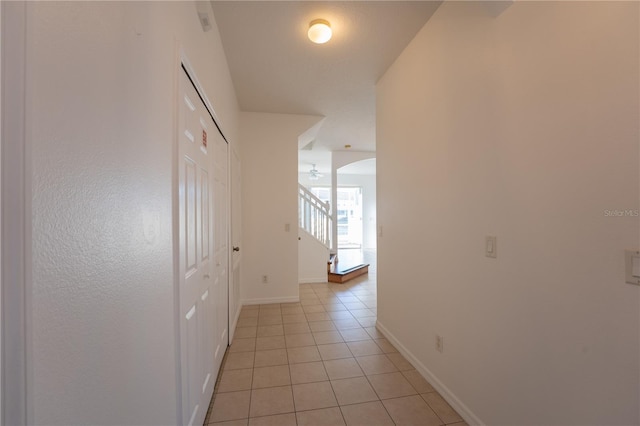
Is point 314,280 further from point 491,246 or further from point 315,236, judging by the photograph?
point 491,246

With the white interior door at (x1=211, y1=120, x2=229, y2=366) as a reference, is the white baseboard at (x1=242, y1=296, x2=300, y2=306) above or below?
below

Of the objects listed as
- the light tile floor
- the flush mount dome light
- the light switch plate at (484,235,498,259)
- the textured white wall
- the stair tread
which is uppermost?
the flush mount dome light

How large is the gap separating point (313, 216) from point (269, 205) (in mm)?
1441

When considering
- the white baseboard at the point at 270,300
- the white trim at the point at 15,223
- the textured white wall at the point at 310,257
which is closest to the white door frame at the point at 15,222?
the white trim at the point at 15,223

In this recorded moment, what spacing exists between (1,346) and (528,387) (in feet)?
5.91

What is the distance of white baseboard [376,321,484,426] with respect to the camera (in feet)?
5.08

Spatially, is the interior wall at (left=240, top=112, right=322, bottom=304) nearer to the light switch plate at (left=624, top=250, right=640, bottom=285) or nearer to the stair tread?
the stair tread

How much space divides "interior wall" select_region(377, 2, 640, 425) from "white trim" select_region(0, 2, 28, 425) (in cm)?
160

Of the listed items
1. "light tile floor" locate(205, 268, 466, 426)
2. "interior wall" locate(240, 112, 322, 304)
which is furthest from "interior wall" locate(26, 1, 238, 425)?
"interior wall" locate(240, 112, 322, 304)

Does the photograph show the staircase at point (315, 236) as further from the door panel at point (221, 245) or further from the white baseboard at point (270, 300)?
the door panel at point (221, 245)

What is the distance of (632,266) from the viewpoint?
0.87m

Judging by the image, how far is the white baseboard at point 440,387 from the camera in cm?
155

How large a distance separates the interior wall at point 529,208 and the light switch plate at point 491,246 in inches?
0.8

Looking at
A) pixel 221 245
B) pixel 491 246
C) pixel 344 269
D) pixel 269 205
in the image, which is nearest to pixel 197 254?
pixel 221 245
